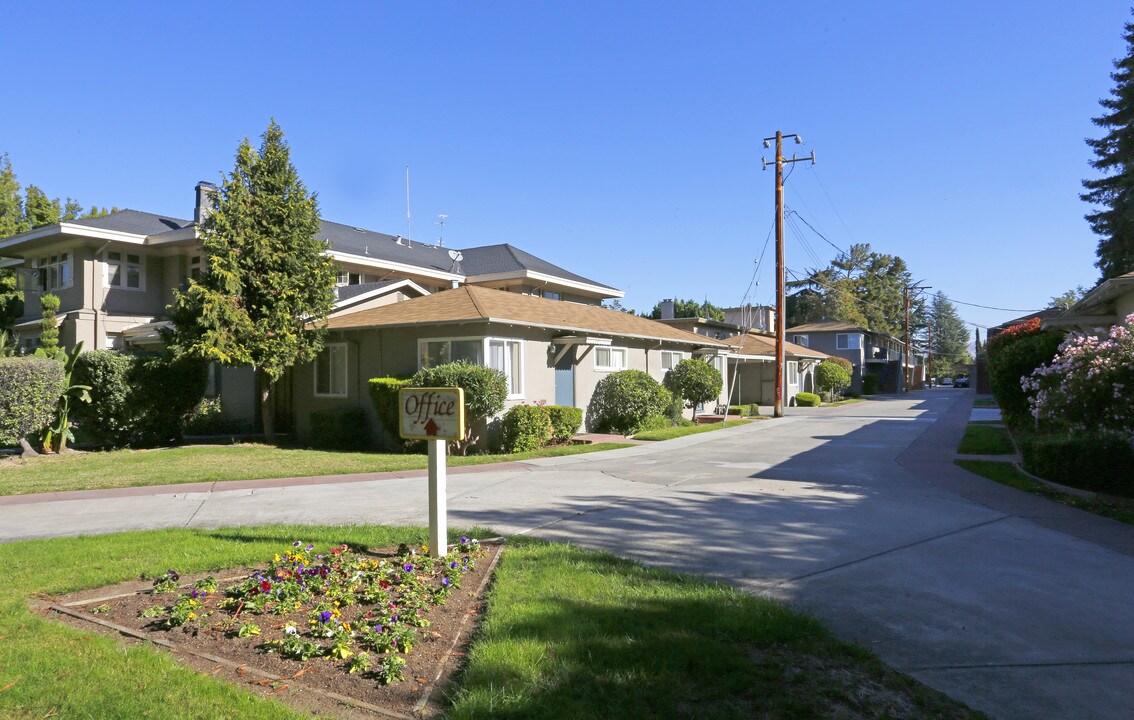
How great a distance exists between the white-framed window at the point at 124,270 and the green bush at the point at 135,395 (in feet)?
22.0

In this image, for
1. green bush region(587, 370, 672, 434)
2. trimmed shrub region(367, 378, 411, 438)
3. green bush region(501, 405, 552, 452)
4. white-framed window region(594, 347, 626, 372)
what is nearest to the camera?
trimmed shrub region(367, 378, 411, 438)

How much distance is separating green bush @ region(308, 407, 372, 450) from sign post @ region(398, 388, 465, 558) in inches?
486

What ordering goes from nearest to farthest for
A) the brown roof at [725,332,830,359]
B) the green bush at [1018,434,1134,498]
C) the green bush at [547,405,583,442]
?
the green bush at [1018,434,1134,498] → the green bush at [547,405,583,442] → the brown roof at [725,332,830,359]

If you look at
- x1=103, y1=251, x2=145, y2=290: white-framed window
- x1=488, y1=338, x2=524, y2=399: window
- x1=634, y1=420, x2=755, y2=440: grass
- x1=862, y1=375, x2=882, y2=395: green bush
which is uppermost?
x1=103, y1=251, x2=145, y2=290: white-framed window

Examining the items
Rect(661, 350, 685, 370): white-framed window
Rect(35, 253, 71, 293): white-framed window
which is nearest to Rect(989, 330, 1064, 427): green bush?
Rect(661, 350, 685, 370): white-framed window

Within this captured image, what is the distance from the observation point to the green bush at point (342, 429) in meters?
18.2

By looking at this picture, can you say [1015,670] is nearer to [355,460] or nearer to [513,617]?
[513,617]

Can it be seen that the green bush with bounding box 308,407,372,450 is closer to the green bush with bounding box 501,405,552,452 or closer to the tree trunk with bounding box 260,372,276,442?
the tree trunk with bounding box 260,372,276,442

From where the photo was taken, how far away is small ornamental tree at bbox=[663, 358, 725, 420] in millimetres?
25750

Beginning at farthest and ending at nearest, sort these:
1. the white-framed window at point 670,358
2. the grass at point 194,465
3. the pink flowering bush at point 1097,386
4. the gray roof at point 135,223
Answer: the white-framed window at point 670,358
the gray roof at point 135,223
the grass at point 194,465
the pink flowering bush at point 1097,386

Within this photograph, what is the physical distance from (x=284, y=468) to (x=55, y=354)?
846 cm

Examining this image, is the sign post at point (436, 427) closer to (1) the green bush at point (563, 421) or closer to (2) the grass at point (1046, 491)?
(2) the grass at point (1046, 491)

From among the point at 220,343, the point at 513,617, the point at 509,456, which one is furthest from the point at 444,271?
the point at 513,617

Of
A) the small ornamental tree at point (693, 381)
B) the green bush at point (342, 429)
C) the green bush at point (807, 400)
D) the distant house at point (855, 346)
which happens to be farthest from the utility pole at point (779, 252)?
the distant house at point (855, 346)
